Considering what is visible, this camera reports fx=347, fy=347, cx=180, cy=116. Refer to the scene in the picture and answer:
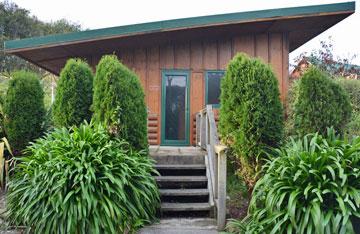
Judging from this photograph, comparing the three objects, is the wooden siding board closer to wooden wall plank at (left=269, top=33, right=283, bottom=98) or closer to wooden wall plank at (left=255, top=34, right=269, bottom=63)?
wooden wall plank at (left=255, top=34, right=269, bottom=63)

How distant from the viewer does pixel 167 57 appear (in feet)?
29.1

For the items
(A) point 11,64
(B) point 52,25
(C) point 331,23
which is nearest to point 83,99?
(C) point 331,23

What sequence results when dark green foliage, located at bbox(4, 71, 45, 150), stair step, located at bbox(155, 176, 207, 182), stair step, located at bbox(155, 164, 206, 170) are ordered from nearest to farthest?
stair step, located at bbox(155, 176, 207, 182) < stair step, located at bbox(155, 164, 206, 170) < dark green foliage, located at bbox(4, 71, 45, 150)

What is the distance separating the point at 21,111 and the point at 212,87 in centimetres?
461

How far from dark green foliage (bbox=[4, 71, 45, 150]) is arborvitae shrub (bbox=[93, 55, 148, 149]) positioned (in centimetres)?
165

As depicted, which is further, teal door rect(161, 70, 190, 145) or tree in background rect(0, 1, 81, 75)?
tree in background rect(0, 1, 81, 75)

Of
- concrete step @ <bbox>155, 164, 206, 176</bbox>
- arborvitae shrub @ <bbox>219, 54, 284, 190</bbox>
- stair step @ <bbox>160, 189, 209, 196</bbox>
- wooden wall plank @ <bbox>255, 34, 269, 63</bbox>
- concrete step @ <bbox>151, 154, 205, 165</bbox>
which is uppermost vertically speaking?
wooden wall plank @ <bbox>255, 34, 269, 63</bbox>

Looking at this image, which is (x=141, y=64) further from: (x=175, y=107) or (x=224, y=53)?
(x=224, y=53)

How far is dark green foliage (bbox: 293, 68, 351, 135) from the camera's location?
5.04m

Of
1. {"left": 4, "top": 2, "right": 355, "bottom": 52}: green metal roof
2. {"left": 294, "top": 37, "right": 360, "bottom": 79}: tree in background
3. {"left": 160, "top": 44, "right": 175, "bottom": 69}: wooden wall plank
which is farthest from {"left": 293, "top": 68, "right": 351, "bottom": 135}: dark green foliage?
{"left": 294, "top": 37, "right": 360, "bottom": 79}: tree in background

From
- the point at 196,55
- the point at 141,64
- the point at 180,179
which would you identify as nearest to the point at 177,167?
the point at 180,179

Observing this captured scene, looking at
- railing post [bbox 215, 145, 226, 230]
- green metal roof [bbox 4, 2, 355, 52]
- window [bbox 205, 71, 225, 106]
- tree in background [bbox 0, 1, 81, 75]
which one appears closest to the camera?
railing post [bbox 215, 145, 226, 230]

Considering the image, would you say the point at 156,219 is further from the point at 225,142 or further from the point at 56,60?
the point at 56,60

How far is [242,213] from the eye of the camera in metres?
5.22
